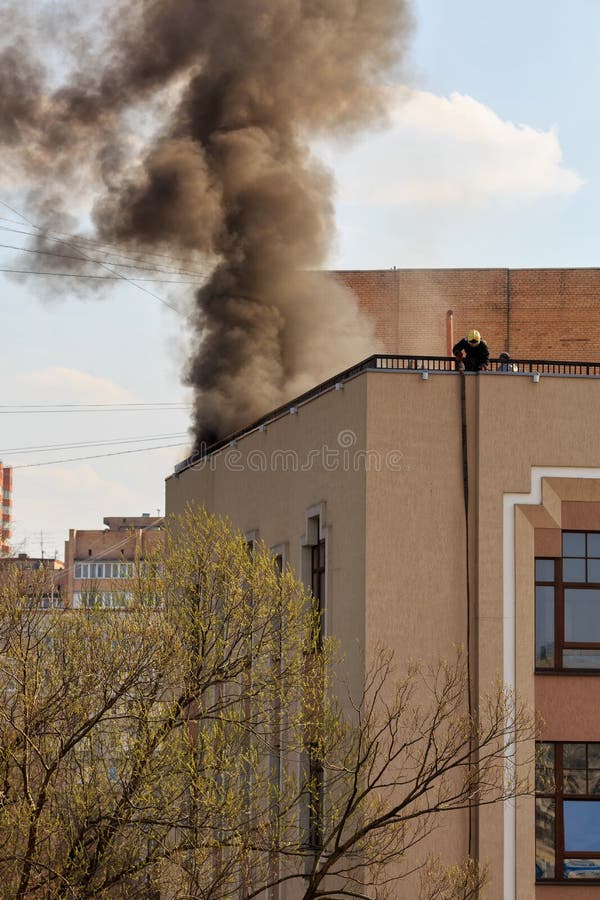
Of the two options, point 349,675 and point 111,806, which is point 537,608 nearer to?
point 349,675

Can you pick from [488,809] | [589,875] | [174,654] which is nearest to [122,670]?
[174,654]

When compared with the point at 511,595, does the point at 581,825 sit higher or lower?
lower

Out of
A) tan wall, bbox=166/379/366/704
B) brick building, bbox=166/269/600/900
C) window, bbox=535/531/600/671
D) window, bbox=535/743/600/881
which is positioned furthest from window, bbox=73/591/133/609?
window, bbox=535/743/600/881

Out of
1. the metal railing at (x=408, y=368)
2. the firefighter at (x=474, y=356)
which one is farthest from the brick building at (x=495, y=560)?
the firefighter at (x=474, y=356)

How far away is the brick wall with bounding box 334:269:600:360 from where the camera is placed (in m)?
43.6

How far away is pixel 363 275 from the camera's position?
145 ft

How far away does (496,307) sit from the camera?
144ft

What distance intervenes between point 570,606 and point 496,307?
23.0 meters

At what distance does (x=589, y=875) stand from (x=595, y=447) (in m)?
5.95

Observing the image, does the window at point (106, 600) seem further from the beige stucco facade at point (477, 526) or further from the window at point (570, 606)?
the window at point (570, 606)

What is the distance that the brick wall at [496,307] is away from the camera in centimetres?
4362

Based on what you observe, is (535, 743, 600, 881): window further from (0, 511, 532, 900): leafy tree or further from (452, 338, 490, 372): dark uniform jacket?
(452, 338, 490, 372): dark uniform jacket

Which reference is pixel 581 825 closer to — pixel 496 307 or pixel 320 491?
pixel 320 491

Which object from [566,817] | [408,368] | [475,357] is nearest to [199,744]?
[566,817]
